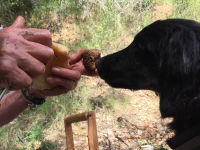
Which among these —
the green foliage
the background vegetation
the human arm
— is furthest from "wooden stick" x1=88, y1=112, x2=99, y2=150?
the green foliage

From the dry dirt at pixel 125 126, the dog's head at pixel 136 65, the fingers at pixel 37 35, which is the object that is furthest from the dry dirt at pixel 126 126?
the fingers at pixel 37 35

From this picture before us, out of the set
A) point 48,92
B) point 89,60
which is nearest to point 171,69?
point 89,60

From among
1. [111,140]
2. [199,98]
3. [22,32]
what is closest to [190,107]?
[199,98]

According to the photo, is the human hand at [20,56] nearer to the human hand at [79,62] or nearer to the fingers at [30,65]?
the fingers at [30,65]

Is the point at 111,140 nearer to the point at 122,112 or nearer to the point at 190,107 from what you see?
the point at 122,112

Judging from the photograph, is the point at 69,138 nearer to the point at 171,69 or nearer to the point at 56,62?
the point at 56,62

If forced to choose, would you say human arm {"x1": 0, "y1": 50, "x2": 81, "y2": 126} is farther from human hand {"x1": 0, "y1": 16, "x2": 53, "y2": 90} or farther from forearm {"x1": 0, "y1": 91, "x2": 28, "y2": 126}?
human hand {"x1": 0, "y1": 16, "x2": 53, "y2": 90}

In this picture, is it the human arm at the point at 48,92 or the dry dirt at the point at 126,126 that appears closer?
the human arm at the point at 48,92
